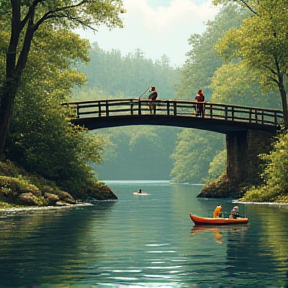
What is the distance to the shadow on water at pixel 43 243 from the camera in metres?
18.0

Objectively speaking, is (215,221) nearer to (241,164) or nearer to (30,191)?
(30,191)

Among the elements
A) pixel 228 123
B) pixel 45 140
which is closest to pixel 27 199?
pixel 45 140

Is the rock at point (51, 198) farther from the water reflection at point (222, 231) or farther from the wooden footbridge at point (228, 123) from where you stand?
the water reflection at point (222, 231)

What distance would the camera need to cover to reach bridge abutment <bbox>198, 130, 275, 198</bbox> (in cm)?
5669

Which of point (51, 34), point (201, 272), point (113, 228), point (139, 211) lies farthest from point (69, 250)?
point (51, 34)

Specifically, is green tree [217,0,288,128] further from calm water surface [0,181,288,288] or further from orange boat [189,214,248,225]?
orange boat [189,214,248,225]

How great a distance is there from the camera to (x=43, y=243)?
24078mm

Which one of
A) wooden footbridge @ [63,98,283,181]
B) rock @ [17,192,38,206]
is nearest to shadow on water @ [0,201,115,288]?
rock @ [17,192,38,206]

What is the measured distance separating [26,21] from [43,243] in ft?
77.7

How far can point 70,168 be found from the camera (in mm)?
48125

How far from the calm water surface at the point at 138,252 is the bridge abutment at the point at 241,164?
2153 centimetres

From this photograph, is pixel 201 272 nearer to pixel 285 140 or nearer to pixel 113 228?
pixel 113 228

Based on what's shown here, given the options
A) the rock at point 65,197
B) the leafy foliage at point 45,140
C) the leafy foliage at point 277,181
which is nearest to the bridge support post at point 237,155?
the leafy foliage at point 277,181

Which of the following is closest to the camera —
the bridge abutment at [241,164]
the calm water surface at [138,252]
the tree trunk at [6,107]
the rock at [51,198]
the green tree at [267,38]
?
the calm water surface at [138,252]
